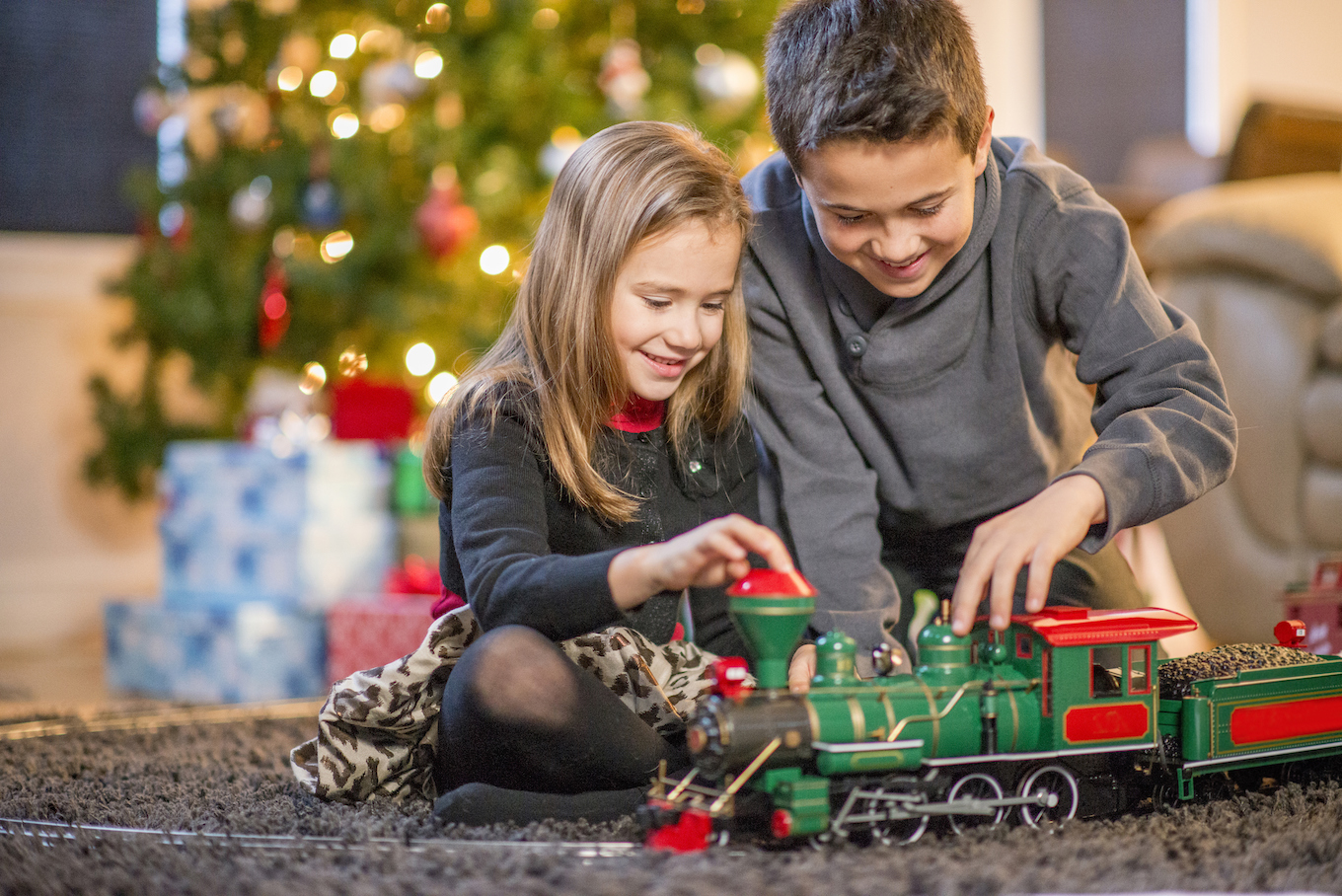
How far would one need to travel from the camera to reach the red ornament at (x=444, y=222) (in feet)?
6.36

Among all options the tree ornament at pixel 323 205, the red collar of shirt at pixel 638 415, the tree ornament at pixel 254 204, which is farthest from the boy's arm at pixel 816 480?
the tree ornament at pixel 254 204

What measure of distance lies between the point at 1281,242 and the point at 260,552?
1.58m

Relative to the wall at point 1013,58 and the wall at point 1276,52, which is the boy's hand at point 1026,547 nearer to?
the wall at point 1013,58

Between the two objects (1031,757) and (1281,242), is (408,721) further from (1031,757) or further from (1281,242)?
(1281,242)

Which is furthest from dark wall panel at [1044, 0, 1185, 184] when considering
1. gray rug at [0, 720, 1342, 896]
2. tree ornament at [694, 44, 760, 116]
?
gray rug at [0, 720, 1342, 896]

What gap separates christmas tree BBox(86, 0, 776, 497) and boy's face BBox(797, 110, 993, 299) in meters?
0.97

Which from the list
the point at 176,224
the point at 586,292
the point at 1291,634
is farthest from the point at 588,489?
the point at 176,224

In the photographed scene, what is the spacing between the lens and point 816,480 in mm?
1126

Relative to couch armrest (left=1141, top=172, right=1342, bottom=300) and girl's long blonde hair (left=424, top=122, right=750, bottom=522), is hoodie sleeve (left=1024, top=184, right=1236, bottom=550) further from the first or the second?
couch armrest (left=1141, top=172, right=1342, bottom=300)

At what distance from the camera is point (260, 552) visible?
1803 millimetres

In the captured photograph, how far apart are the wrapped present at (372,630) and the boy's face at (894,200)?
2.86 feet

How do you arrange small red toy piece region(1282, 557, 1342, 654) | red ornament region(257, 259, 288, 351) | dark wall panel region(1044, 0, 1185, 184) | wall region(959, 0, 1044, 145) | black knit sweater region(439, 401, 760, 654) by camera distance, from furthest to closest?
dark wall panel region(1044, 0, 1185, 184) → wall region(959, 0, 1044, 145) → red ornament region(257, 259, 288, 351) → small red toy piece region(1282, 557, 1342, 654) → black knit sweater region(439, 401, 760, 654)

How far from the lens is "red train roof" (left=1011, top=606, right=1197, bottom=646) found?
2.70 feet

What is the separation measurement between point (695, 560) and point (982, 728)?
0.25 meters
